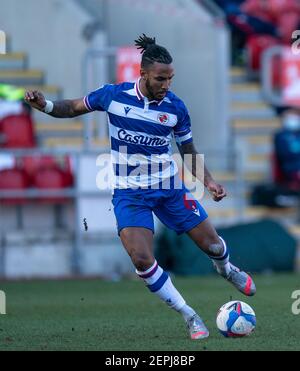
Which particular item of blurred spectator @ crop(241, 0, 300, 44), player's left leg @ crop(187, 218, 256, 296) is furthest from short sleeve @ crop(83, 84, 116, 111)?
blurred spectator @ crop(241, 0, 300, 44)

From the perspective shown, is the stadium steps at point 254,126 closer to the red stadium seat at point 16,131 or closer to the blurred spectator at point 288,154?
the blurred spectator at point 288,154

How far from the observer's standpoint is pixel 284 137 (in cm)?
1767

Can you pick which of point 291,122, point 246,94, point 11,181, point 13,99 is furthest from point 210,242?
point 246,94

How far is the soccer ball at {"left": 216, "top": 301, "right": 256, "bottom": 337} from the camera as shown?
29.4ft

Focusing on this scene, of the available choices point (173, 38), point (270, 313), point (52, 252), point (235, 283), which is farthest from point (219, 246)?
point (173, 38)

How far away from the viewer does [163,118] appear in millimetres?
9242

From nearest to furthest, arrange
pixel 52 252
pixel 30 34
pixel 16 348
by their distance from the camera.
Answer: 1. pixel 16 348
2. pixel 52 252
3. pixel 30 34

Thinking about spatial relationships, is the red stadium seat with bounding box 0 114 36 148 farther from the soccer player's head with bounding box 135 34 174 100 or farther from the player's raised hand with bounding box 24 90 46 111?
the soccer player's head with bounding box 135 34 174 100

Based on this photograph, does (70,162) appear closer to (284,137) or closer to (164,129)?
(284,137)

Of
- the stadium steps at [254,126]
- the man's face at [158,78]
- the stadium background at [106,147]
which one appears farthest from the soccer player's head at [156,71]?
the stadium steps at [254,126]

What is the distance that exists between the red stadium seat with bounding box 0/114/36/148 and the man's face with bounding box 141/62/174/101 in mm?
8090
